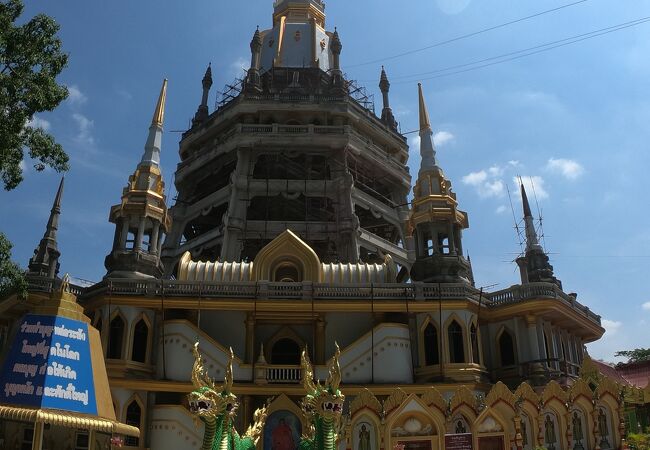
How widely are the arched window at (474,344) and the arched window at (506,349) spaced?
2.14 metres

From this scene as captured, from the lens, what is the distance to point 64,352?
39.7 ft

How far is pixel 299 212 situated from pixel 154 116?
42.9 ft

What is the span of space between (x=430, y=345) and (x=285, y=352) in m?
6.45

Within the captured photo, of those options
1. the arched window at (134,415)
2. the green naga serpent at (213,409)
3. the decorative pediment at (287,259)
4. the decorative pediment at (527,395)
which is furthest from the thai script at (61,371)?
the decorative pediment at (287,259)

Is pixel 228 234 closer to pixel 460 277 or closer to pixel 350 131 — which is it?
pixel 350 131

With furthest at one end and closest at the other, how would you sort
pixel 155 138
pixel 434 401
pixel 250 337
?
1. pixel 155 138
2. pixel 250 337
3. pixel 434 401

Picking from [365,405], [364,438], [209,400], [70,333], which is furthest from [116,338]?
[209,400]

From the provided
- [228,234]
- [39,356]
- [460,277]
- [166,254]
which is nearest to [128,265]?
[228,234]

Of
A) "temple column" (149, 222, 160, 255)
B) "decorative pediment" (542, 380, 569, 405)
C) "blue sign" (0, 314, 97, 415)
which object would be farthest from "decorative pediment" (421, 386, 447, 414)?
"temple column" (149, 222, 160, 255)

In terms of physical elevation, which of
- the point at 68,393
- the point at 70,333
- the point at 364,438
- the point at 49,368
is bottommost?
the point at 364,438

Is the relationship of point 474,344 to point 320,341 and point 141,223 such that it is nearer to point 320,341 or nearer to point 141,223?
point 320,341

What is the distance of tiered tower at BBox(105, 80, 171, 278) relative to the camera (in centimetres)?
2911

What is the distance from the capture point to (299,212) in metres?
43.9

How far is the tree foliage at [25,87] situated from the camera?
15.2m
